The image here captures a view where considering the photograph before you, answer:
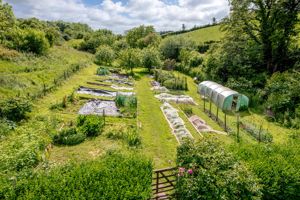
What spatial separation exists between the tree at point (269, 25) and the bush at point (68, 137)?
2239 cm

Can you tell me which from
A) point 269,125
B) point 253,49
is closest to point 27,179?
point 269,125

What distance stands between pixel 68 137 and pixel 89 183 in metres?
6.86

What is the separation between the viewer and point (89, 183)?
5961mm

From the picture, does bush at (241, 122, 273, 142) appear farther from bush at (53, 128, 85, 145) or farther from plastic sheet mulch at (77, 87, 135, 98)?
plastic sheet mulch at (77, 87, 135, 98)

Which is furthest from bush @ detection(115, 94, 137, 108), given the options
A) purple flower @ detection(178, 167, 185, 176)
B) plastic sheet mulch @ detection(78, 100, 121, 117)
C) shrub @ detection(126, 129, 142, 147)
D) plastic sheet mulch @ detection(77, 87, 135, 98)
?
purple flower @ detection(178, 167, 185, 176)

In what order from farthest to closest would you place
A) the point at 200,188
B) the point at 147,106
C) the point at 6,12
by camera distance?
the point at 6,12, the point at 147,106, the point at 200,188

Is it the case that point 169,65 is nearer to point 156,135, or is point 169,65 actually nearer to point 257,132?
point 257,132

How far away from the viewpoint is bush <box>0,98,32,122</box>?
13920mm

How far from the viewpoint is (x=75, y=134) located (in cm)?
1246

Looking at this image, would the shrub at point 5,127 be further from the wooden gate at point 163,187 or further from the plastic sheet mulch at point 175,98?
the plastic sheet mulch at point 175,98

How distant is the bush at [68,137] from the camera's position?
12.1 metres

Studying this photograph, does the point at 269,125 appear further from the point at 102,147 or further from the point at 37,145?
the point at 37,145

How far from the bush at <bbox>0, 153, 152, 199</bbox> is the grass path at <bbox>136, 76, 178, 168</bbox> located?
13.5 ft

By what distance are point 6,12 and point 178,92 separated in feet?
63.5
